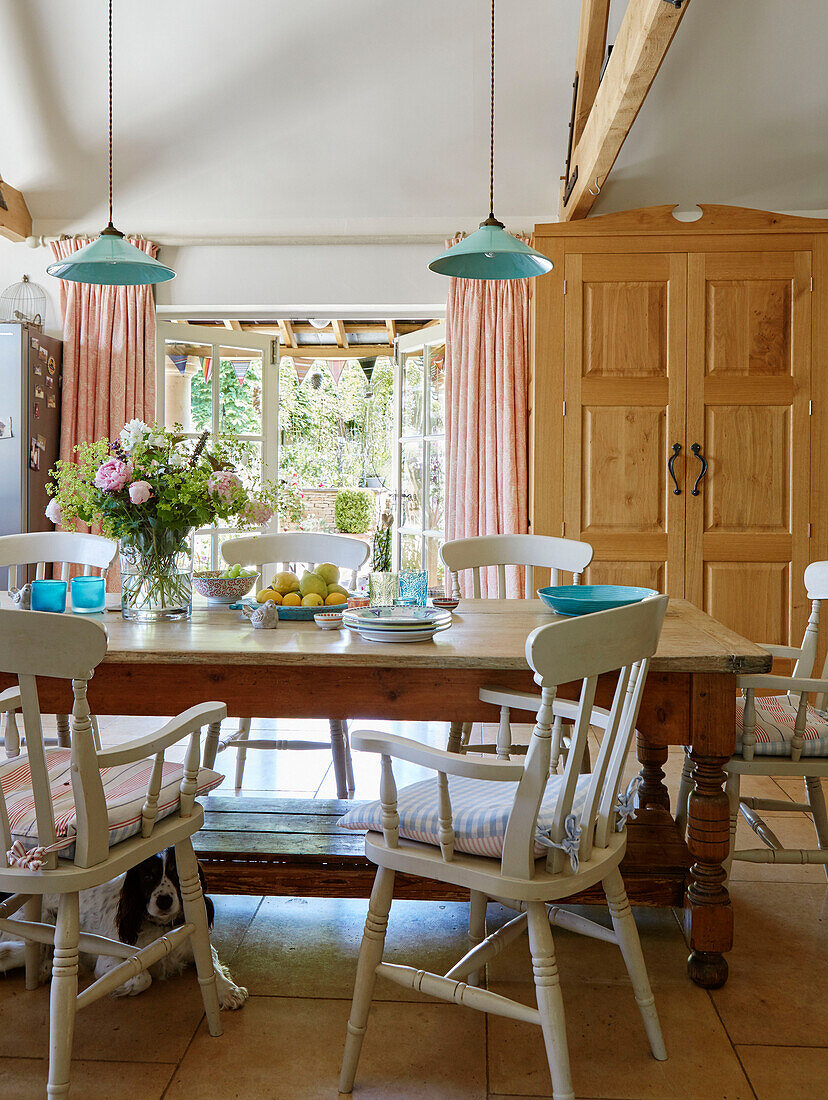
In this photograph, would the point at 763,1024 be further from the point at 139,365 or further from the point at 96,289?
the point at 96,289

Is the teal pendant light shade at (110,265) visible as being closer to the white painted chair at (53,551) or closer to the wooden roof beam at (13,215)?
the white painted chair at (53,551)

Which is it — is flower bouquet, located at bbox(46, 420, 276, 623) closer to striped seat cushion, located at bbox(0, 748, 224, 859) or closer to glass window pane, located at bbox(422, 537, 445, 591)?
striped seat cushion, located at bbox(0, 748, 224, 859)

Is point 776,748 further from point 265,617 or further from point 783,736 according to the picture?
point 265,617

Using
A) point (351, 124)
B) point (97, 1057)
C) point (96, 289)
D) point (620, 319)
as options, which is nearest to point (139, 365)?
point (96, 289)

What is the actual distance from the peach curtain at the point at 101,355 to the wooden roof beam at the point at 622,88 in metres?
2.17

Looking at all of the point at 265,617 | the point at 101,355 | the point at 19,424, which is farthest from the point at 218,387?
the point at 265,617

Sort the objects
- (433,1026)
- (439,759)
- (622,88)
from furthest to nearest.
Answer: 1. (622,88)
2. (433,1026)
3. (439,759)

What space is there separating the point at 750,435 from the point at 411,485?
177 cm

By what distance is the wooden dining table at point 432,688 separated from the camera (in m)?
1.79

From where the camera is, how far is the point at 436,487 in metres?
4.63

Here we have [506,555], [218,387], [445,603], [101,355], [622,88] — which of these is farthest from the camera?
[218,387]

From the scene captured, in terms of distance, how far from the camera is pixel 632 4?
2539 millimetres

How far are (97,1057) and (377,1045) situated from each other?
52 centimetres

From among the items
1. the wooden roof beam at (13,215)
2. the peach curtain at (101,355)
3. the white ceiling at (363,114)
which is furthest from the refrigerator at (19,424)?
the white ceiling at (363,114)
